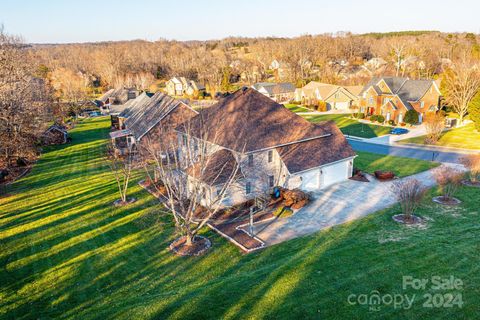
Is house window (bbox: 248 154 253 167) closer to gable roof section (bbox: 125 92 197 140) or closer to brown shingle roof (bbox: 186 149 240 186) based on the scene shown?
brown shingle roof (bbox: 186 149 240 186)

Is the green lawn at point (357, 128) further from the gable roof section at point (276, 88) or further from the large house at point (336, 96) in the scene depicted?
the gable roof section at point (276, 88)

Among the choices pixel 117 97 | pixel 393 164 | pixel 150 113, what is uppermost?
pixel 150 113

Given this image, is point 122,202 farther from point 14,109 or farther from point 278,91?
point 278,91

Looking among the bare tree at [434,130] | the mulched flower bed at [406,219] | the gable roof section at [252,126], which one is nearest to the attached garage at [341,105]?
the bare tree at [434,130]

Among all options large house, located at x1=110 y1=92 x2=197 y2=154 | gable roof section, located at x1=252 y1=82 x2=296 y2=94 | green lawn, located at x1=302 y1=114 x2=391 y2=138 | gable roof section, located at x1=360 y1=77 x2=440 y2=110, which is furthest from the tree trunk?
gable roof section, located at x1=252 y1=82 x2=296 y2=94

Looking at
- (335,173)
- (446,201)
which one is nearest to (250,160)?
(335,173)

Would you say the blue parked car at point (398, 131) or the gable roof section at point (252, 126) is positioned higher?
the gable roof section at point (252, 126)

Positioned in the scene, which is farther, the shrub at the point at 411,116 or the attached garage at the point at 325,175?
the shrub at the point at 411,116
